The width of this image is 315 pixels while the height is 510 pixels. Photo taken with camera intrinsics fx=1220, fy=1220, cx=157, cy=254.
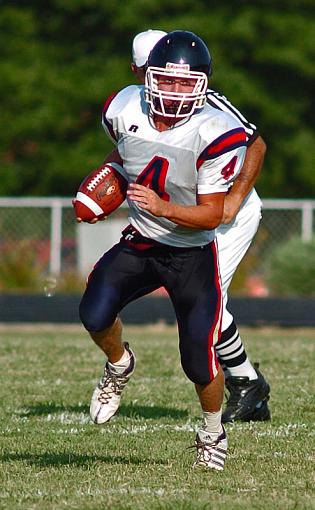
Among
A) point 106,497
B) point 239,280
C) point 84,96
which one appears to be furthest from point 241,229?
point 84,96

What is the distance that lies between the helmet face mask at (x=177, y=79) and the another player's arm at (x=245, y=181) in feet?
2.28

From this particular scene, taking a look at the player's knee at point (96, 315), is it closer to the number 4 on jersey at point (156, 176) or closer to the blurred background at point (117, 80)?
the number 4 on jersey at point (156, 176)

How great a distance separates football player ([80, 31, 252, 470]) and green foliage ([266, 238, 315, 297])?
27.9ft

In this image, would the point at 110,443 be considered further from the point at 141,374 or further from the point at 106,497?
the point at 141,374

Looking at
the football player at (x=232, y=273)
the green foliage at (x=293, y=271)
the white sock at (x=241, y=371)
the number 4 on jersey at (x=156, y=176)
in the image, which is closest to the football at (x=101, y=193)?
the number 4 on jersey at (x=156, y=176)

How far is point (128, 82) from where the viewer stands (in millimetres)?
18062

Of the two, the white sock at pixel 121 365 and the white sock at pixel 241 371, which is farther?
the white sock at pixel 241 371

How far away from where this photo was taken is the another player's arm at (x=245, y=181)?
5.04 meters

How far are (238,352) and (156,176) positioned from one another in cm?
134

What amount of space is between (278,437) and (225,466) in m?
0.67

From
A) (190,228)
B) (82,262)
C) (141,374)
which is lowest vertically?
(82,262)

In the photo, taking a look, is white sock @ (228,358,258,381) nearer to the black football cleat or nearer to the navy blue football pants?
the black football cleat

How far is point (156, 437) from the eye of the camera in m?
4.97

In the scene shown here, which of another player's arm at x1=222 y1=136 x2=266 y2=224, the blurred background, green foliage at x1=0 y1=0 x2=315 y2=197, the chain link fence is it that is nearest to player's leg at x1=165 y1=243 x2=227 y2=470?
another player's arm at x1=222 y1=136 x2=266 y2=224
